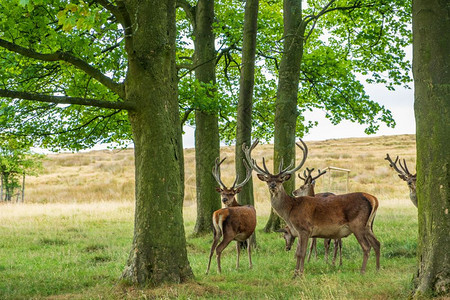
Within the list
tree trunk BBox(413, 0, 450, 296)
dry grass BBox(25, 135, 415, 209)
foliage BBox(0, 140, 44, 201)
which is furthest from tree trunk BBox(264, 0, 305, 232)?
foliage BBox(0, 140, 44, 201)

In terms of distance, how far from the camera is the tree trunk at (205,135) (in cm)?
1669

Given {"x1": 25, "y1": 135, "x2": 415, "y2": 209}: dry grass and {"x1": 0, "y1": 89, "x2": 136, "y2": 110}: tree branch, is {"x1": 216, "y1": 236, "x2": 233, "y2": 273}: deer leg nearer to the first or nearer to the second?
{"x1": 0, "y1": 89, "x2": 136, "y2": 110}: tree branch

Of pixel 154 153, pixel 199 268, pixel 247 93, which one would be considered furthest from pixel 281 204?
pixel 247 93

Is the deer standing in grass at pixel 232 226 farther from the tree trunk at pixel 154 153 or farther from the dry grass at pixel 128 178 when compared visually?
the dry grass at pixel 128 178

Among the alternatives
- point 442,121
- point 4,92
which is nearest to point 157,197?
point 4,92

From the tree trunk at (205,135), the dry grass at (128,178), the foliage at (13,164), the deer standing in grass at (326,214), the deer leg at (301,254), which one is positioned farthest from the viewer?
the dry grass at (128,178)

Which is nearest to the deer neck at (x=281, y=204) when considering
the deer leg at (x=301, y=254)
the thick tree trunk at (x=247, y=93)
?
the deer leg at (x=301, y=254)

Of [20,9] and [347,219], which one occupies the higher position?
[20,9]

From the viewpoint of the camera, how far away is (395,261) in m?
10.9

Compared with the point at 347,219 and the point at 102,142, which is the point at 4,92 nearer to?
the point at 347,219

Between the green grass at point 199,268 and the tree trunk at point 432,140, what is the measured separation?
56cm

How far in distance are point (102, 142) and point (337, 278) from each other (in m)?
12.0

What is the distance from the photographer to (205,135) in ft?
56.0

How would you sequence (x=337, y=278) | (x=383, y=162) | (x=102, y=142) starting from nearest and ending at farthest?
1. (x=337, y=278)
2. (x=102, y=142)
3. (x=383, y=162)
